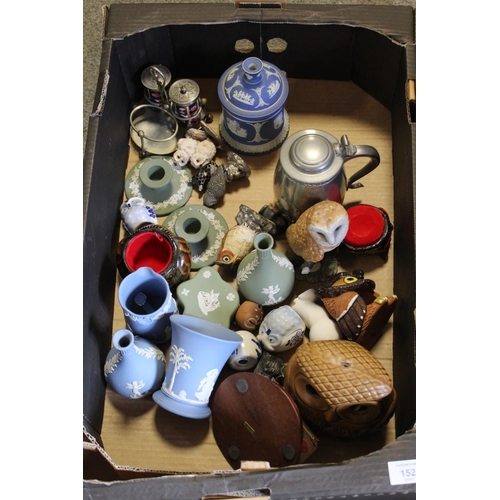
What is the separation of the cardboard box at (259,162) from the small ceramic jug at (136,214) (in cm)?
4

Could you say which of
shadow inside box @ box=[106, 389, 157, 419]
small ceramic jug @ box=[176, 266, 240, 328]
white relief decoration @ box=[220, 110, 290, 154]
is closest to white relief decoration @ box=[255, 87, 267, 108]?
white relief decoration @ box=[220, 110, 290, 154]

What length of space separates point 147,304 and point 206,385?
191 millimetres

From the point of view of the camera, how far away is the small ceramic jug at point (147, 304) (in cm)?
93

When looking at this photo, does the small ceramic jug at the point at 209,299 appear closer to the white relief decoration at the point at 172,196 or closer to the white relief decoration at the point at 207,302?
the white relief decoration at the point at 207,302

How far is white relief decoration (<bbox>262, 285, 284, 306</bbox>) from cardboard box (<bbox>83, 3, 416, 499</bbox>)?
21 cm

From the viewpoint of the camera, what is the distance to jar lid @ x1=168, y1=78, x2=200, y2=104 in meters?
1.16

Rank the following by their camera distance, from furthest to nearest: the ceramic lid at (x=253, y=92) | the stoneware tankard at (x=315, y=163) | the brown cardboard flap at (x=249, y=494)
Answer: the ceramic lid at (x=253, y=92), the stoneware tankard at (x=315, y=163), the brown cardboard flap at (x=249, y=494)

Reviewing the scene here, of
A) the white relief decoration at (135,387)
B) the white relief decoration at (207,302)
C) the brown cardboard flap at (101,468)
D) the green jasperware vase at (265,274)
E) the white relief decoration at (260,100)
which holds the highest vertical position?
the white relief decoration at (260,100)

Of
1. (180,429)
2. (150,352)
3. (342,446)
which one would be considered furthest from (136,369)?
(342,446)

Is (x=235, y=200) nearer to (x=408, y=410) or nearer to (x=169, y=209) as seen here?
(x=169, y=209)

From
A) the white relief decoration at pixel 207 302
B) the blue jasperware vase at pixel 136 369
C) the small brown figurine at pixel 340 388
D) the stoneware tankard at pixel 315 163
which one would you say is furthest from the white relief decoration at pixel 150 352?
the stoneware tankard at pixel 315 163

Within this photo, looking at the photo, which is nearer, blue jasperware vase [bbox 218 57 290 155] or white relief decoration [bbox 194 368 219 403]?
white relief decoration [bbox 194 368 219 403]

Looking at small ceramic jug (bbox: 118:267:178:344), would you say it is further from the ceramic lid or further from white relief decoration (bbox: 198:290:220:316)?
the ceramic lid

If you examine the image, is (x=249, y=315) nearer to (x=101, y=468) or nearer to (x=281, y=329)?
(x=281, y=329)
